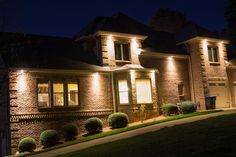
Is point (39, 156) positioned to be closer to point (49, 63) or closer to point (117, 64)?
point (49, 63)

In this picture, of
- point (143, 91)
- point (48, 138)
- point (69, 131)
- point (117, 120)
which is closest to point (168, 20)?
point (143, 91)

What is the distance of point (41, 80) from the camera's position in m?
23.4

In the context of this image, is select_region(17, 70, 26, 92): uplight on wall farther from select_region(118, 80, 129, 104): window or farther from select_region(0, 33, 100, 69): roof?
select_region(118, 80, 129, 104): window

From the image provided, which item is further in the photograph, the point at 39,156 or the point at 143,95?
the point at 143,95

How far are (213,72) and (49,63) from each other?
14480mm

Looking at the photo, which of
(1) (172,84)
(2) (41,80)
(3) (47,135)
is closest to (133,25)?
(1) (172,84)

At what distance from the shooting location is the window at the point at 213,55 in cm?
3140

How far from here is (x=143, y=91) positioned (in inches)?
1070

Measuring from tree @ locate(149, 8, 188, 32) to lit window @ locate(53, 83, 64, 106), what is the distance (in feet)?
77.7

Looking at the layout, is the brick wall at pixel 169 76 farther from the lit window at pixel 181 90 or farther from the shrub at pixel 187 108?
the shrub at pixel 187 108

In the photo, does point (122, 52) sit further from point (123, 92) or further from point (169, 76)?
point (169, 76)

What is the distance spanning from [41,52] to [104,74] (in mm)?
4733

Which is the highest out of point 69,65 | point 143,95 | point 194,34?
point 194,34

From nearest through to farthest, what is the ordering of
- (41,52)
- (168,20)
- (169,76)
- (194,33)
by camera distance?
(41,52) < (169,76) < (194,33) < (168,20)
